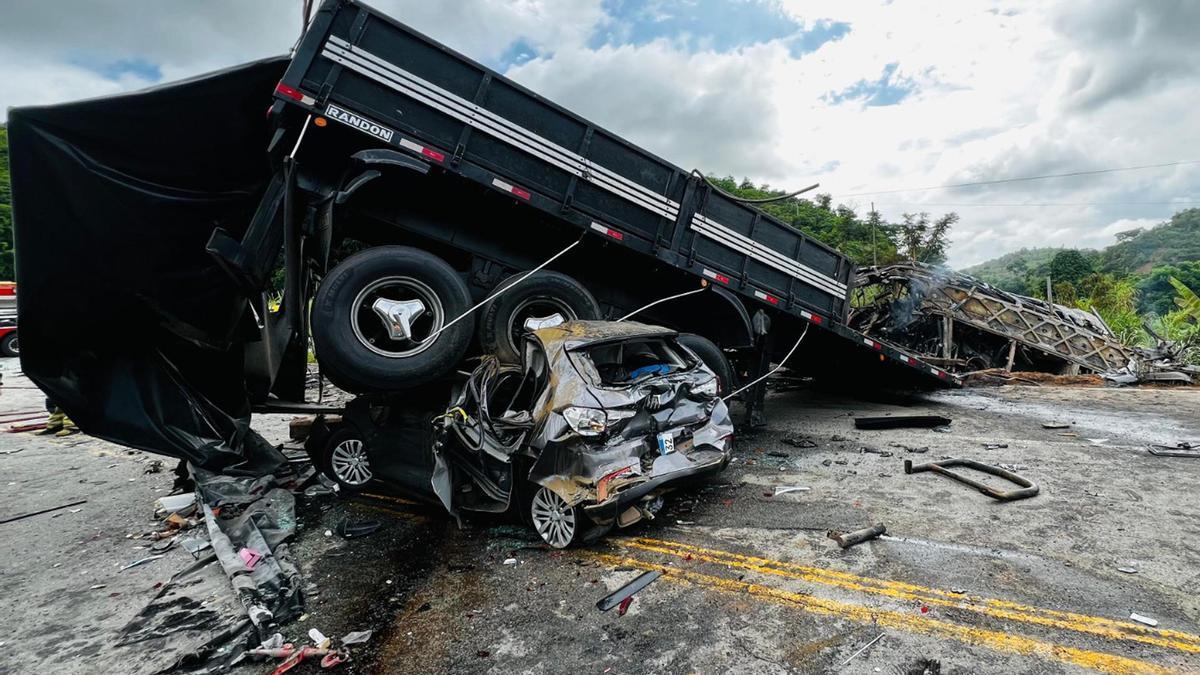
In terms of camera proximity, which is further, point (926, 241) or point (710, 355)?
point (926, 241)

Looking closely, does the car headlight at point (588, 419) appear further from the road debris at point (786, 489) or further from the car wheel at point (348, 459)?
the car wheel at point (348, 459)

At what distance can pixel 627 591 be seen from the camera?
10.5ft

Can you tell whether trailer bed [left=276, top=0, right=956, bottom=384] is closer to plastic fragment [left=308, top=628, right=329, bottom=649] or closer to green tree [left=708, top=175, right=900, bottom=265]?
plastic fragment [left=308, top=628, right=329, bottom=649]

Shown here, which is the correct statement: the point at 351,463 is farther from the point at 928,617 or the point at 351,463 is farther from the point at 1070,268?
the point at 1070,268

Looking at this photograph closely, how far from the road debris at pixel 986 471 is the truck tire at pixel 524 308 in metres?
3.36

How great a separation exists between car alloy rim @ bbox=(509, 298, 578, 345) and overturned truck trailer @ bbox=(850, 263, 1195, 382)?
300 inches

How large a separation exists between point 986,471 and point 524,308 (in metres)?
4.43

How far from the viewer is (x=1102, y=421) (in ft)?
23.1

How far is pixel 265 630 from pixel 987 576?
13.1 ft

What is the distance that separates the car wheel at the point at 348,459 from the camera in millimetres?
5207

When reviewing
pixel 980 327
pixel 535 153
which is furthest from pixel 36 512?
pixel 980 327

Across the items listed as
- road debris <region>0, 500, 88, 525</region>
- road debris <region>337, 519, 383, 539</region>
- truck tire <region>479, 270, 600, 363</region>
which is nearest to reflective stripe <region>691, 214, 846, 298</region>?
truck tire <region>479, 270, 600, 363</region>

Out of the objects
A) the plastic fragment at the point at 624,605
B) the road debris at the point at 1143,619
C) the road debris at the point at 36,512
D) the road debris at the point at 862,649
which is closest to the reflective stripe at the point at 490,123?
the plastic fragment at the point at 624,605

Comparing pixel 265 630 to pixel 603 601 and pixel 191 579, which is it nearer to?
pixel 191 579
